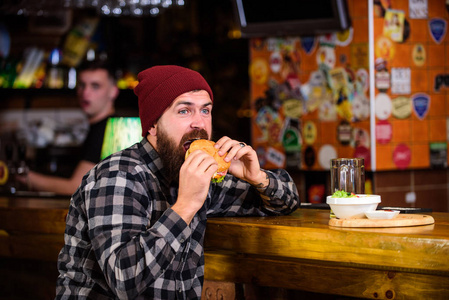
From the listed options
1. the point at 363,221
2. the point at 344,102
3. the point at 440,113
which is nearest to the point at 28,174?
the point at 344,102

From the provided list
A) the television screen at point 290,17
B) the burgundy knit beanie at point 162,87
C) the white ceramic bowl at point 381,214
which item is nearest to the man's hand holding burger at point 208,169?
the burgundy knit beanie at point 162,87

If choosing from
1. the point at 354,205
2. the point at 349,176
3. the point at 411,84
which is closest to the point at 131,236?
the point at 354,205

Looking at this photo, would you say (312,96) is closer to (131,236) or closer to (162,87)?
(162,87)

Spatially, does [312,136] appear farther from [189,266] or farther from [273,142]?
[189,266]

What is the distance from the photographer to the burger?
211 cm

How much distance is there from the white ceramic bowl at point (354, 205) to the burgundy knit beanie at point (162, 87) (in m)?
0.64

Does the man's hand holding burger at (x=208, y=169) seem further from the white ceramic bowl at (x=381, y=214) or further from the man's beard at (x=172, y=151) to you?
the white ceramic bowl at (x=381, y=214)

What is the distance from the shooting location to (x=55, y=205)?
3.17 metres

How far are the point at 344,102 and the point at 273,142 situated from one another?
0.73 m

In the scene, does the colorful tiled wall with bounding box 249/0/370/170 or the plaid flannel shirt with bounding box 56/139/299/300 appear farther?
Result: the colorful tiled wall with bounding box 249/0/370/170

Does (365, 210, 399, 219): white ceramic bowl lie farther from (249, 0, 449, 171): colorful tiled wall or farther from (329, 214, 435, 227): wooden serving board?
(249, 0, 449, 171): colorful tiled wall

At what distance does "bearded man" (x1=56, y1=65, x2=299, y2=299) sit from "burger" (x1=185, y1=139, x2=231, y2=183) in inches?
0.9

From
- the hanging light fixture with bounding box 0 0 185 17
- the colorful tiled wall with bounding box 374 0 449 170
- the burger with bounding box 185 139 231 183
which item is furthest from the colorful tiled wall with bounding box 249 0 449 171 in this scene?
the burger with bounding box 185 139 231 183

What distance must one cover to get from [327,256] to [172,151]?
0.66 metres
